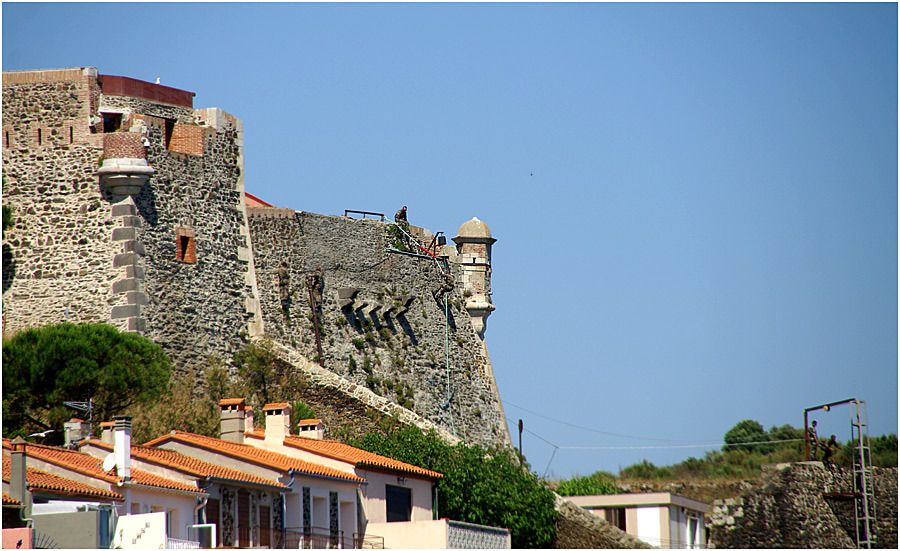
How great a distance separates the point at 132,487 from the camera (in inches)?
1433

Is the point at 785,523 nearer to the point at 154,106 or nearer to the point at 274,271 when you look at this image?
the point at 274,271

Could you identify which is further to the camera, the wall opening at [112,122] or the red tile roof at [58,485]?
the wall opening at [112,122]

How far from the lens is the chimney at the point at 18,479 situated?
34250 mm

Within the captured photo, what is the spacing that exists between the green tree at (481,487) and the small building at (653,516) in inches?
91.5

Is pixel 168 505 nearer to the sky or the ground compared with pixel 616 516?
nearer to the ground

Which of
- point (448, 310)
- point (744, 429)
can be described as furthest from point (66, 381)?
point (744, 429)

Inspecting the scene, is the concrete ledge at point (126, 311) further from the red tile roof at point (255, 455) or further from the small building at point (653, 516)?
the small building at point (653, 516)

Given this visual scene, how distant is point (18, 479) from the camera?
34594 millimetres

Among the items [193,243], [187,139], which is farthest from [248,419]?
[187,139]

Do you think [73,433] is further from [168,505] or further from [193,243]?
[193,243]

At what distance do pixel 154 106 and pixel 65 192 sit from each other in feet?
10.1

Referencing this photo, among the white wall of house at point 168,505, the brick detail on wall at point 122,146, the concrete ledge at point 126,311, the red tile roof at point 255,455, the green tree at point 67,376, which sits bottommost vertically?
the white wall of house at point 168,505

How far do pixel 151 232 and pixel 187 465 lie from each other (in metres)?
13.0

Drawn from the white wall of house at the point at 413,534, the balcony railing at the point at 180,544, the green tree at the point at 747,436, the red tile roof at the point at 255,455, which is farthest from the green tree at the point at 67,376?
the green tree at the point at 747,436
